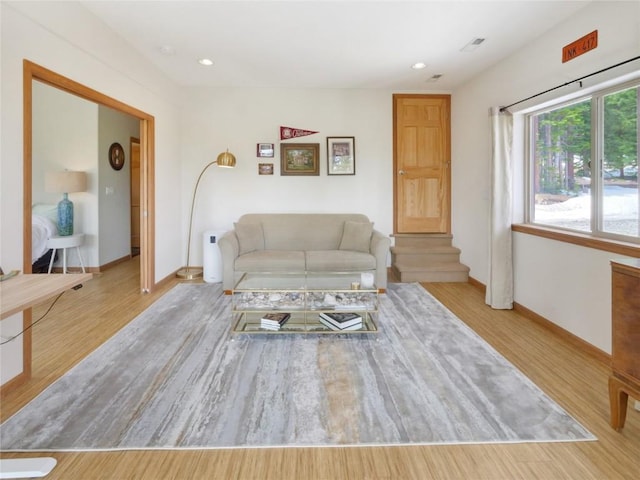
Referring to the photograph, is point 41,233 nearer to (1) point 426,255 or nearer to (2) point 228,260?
(2) point 228,260

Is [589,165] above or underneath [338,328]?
above

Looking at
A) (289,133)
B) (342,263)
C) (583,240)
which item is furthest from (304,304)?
(289,133)

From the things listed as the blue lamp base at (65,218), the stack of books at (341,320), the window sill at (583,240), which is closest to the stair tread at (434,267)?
the window sill at (583,240)

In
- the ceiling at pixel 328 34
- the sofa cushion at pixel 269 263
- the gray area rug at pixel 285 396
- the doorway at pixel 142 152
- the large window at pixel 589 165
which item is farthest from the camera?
the sofa cushion at pixel 269 263

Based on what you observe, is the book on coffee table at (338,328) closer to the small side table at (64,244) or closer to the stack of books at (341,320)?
the stack of books at (341,320)

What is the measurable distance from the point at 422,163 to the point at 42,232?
510 centimetres

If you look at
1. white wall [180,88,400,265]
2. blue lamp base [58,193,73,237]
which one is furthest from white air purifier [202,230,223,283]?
blue lamp base [58,193,73,237]

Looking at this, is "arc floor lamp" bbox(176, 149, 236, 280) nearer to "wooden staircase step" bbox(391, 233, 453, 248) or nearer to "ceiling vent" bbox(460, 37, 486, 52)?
"wooden staircase step" bbox(391, 233, 453, 248)

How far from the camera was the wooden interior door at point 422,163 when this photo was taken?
209 inches

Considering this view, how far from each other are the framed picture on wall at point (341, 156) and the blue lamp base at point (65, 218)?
350 centimetres

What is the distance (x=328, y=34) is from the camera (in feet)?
11.1

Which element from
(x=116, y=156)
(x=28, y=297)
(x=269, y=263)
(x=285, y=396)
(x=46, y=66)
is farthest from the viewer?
(x=116, y=156)

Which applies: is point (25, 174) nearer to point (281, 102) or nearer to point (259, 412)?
point (259, 412)

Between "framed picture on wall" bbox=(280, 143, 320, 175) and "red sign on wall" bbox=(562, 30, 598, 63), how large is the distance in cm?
308
